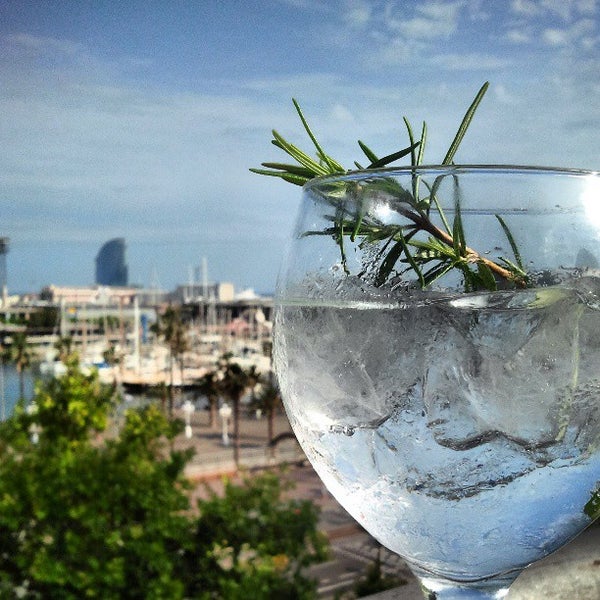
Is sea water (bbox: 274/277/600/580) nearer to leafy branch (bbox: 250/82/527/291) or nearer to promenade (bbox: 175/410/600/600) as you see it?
leafy branch (bbox: 250/82/527/291)

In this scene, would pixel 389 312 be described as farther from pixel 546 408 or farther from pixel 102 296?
pixel 102 296

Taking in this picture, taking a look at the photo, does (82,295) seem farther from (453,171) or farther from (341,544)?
(453,171)

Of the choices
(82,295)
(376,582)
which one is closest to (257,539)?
(376,582)

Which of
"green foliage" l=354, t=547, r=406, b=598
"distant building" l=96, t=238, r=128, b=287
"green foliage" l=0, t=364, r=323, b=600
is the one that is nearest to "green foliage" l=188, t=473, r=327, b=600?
"green foliage" l=0, t=364, r=323, b=600

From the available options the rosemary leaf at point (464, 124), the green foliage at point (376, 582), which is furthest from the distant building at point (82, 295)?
the rosemary leaf at point (464, 124)

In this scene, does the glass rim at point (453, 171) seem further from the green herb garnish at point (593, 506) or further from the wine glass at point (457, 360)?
the green herb garnish at point (593, 506)

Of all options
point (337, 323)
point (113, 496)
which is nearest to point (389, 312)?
point (337, 323)

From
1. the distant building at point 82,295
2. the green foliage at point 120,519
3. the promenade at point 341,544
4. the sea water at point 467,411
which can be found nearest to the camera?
the sea water at point 467,411
